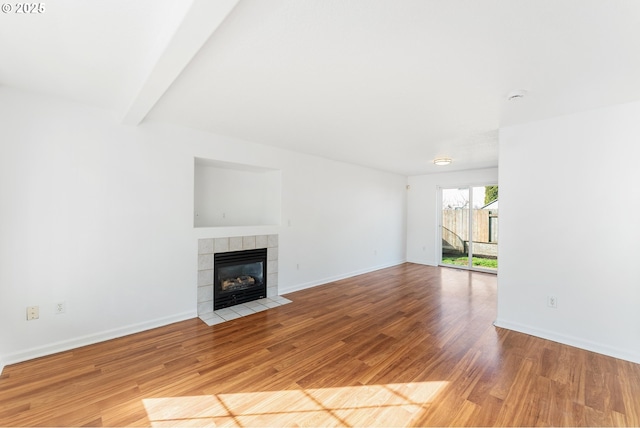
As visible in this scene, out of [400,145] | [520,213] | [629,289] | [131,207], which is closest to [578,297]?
[629,289]

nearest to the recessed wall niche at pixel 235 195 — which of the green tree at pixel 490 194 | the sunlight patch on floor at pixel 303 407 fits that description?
the sunlight patch on floor at pixel 303 407

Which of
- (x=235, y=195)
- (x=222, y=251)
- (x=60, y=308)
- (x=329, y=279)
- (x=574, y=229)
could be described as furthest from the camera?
(x=329, y=279)

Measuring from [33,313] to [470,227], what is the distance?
7.19 metres

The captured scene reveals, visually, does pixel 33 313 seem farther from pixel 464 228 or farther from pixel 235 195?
pixel 464 228

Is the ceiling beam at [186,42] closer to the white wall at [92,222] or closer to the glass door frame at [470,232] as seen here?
the white wall at [92,222]

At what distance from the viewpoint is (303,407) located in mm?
1889

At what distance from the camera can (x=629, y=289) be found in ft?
8.34

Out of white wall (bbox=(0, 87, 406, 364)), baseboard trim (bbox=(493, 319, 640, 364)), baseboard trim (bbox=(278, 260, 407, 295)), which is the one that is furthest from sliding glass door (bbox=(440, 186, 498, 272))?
white wall (bbox=(0, 87, 406, 364))

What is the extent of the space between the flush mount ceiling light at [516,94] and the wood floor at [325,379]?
92.9 inches

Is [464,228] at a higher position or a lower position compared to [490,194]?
lower

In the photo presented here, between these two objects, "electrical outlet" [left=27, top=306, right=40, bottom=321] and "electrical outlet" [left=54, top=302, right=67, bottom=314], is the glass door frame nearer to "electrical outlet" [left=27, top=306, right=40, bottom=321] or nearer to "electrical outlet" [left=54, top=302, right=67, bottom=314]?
"electrical outlet" [left=54, top=302, right=67, bottom=314]

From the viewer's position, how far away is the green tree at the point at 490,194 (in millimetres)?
6078

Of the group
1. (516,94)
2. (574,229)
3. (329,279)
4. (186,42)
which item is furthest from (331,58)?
(329,279)

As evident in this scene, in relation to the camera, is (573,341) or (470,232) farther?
(470,232)
